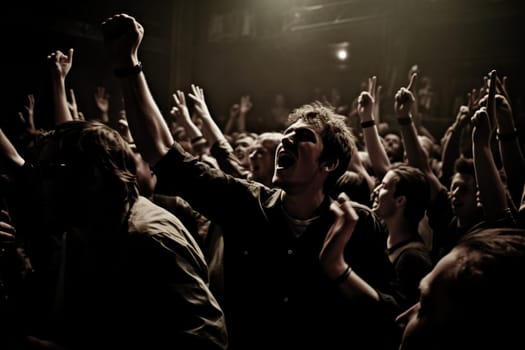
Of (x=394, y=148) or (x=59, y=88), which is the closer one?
(x=59, y=88)

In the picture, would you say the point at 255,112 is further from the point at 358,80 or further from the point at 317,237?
the point at 317,237

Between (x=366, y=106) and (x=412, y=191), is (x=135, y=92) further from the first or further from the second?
(x=366, y=106)

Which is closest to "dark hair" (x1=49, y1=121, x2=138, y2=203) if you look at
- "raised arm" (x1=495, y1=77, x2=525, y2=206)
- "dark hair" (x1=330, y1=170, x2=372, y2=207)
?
"dark hair" (x1=330, y1=170, x2=372, y2=207)

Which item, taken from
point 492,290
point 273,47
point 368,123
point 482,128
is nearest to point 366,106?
point 368,123

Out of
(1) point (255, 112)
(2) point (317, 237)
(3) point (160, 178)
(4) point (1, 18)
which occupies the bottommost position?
(1) point (255, 112)

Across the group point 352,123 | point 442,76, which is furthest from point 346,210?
point 442,76

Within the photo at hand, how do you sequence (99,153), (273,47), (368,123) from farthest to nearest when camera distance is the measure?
(273,47) < (368,123) < (99,153)

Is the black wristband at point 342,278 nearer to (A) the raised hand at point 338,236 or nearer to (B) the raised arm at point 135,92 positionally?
(A) the raised hand at point 338,236

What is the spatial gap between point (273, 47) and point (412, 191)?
6808mm

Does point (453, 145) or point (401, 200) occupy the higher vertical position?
point (453, 145)

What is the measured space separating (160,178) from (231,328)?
81cm

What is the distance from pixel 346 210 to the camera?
1279mm

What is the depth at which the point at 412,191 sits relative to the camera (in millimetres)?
2557

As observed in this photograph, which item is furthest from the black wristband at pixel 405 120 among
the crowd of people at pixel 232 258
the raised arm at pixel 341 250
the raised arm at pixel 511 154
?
the raised arm at pixel 341 250
